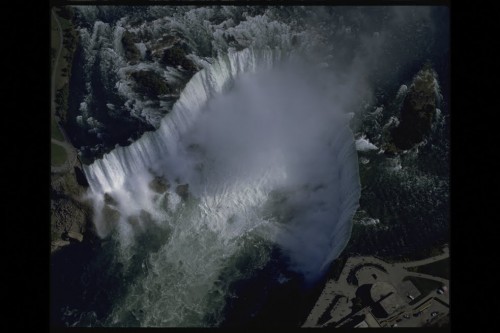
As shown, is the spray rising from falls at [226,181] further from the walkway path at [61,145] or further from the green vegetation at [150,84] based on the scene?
the green vegetation at [150,84]

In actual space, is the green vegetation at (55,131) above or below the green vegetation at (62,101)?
below

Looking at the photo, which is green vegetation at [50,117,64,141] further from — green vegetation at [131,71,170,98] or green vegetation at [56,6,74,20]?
green vegetation at [56,6,74,20]

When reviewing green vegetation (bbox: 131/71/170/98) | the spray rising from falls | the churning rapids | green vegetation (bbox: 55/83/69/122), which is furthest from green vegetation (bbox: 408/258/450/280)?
green vegetation (bbox: 55/83/69/122)

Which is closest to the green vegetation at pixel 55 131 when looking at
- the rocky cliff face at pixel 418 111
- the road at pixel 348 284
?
the road at pixel 348 284

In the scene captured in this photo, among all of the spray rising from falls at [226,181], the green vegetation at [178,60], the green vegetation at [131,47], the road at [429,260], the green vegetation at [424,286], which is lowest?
the green vegetation at [424,286]

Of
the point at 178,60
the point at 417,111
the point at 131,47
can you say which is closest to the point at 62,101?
the point at 131,47

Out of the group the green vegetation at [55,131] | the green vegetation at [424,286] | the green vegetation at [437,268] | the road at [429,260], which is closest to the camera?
the green vegetation at [424,286]

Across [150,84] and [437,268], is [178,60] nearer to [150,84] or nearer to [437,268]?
[150,84]
